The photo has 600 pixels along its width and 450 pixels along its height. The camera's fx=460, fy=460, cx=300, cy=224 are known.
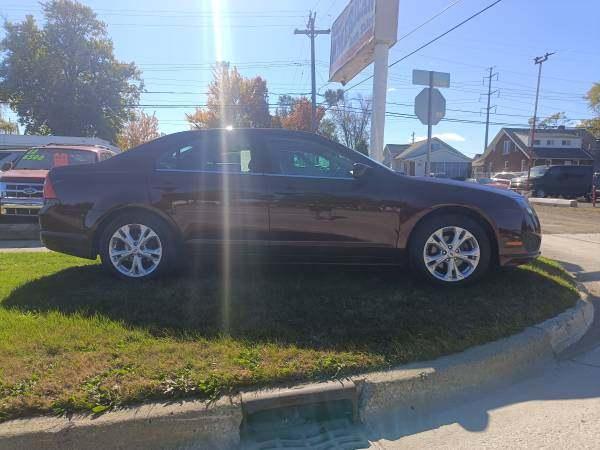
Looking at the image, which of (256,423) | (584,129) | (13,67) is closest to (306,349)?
(256,423)

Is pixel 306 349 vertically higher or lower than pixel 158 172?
lower

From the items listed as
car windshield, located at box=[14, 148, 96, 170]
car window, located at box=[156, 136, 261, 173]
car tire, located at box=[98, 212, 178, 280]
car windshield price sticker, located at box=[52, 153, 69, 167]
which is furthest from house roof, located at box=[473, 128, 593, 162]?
car tire, located at box=[98, 212, 178, 280]

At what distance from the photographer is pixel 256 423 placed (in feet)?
8.53

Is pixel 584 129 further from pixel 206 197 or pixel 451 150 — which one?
pixel 206 197

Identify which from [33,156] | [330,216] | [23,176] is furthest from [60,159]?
[330,216]

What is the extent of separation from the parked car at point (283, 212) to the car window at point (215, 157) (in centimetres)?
1

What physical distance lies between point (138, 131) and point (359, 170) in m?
47.2

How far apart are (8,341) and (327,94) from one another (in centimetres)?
4390

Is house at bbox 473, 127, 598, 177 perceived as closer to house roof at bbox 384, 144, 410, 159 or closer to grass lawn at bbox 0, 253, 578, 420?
house roof at bbox 384, 144, 410, 159

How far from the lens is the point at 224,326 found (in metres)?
3.48

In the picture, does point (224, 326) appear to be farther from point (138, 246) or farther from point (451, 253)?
point (451, 253)

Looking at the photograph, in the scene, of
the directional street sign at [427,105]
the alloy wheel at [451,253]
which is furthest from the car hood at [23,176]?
the alloy wheel at [451,253]

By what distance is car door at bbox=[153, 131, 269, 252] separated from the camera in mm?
4348

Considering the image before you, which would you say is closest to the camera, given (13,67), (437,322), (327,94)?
(437,322)
